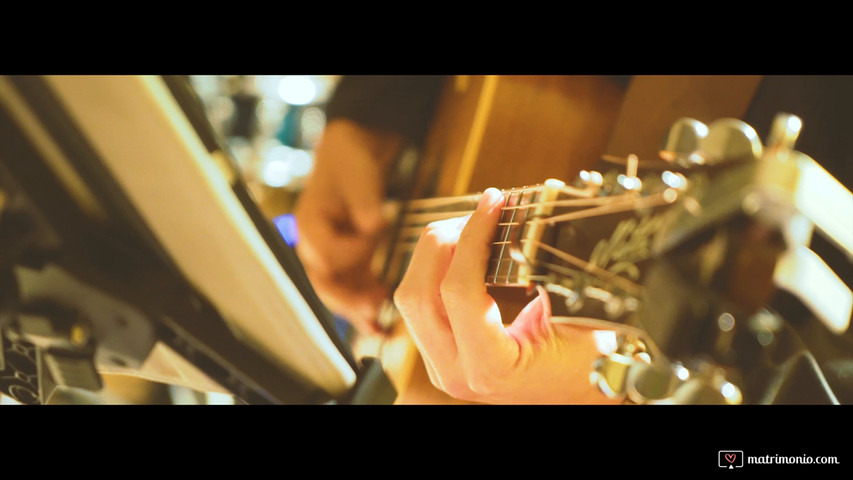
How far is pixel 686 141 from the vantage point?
564mm

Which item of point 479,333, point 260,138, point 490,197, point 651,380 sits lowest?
point 651,380

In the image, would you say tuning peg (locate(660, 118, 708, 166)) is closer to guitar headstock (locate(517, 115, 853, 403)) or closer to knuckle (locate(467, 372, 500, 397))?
guitar headstock (locate(517, 115, 853, 403))

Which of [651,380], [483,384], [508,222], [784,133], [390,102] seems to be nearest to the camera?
[784,133]

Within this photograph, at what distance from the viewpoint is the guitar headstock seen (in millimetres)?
516

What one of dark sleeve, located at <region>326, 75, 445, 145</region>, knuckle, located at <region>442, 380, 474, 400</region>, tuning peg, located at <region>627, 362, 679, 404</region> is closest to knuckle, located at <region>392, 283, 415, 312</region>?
knuckle, located at <region>442, 380, 474, 400</region>

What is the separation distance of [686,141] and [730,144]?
0.04m

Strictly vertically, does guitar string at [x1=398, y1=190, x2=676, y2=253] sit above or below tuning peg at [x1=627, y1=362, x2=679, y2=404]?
above

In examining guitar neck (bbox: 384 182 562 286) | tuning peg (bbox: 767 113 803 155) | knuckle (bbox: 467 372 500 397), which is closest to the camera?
tuning peg (bbox: 767 113 803 155)

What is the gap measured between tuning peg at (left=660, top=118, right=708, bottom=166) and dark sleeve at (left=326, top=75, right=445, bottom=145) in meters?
0.48

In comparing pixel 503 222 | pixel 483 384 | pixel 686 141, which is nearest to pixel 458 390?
pixel 483 384
